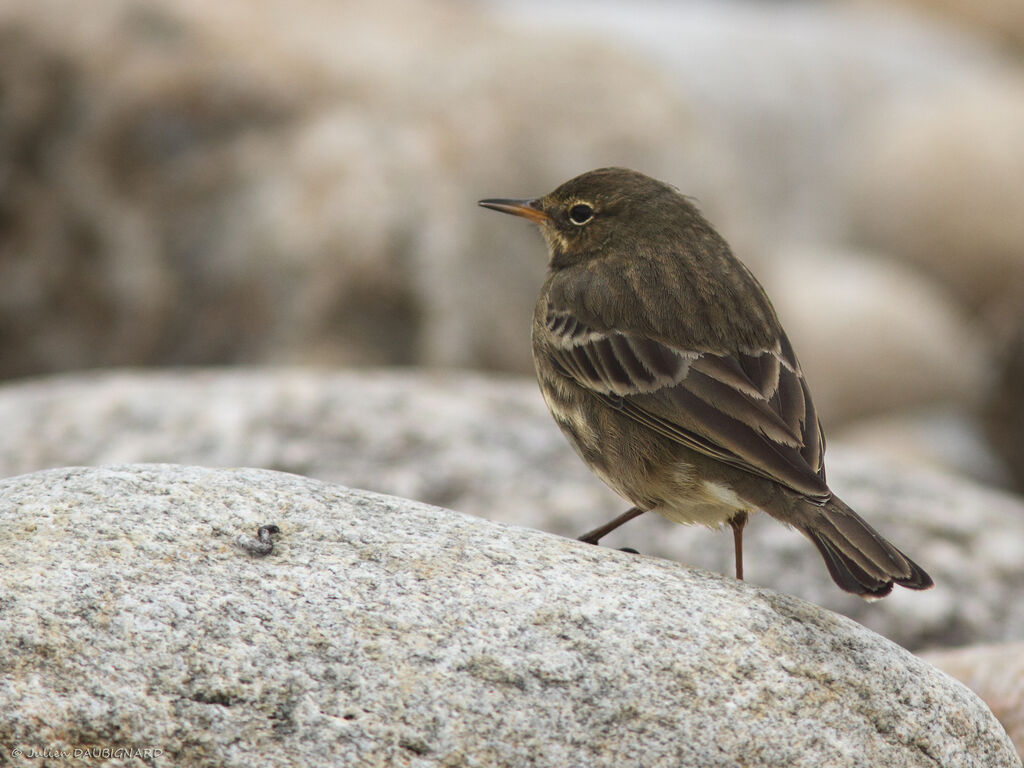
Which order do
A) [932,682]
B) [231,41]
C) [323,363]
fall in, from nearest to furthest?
[932,682], [323,363], [231,41]

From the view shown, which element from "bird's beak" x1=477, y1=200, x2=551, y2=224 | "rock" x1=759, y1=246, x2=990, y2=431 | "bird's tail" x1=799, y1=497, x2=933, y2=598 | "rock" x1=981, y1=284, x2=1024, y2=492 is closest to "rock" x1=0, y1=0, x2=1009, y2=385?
"rock" x1=981, y1=284, x2=1024, y2=492

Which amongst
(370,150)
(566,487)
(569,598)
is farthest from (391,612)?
(370,150)

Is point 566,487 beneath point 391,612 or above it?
above

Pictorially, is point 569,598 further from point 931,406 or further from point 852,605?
point 931,406

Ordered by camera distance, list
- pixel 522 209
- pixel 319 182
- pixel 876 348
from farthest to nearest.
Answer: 1. pixel 876 348
2. pixel 319 182
3. pixel 522 209

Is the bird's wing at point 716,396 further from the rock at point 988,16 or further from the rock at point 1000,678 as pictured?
the rock at point 988,16

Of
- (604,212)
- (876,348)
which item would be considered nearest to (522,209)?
(604,212)

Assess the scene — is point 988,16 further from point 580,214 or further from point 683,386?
point 683,386
